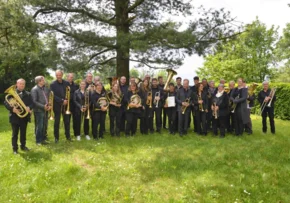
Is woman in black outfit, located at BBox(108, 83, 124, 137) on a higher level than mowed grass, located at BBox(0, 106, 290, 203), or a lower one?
higher

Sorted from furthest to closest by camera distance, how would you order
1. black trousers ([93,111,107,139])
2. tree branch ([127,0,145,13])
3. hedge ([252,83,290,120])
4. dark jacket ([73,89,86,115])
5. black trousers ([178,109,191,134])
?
hedge ([252,83,290,120]) → tree branch ([127,0,145,13]) → black trousers ([178,109,191,134]) → black trousers ([93,111,107,139]) → dark jacket ([73,89,86,115])

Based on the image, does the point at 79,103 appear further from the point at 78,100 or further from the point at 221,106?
the point at 221,106

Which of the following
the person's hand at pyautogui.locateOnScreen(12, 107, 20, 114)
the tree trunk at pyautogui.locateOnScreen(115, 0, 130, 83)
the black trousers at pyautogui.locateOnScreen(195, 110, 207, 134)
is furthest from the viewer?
the tree trunk at pyautogui.locateOnScreen(115, 0, 130, 83)

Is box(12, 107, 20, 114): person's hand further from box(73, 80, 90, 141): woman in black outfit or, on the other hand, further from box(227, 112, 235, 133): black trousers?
box(227, 112, 235, 133): black trousers

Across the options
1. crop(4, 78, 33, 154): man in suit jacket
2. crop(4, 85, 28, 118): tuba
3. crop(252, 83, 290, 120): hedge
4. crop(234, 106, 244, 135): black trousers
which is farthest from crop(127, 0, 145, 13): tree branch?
crop(252, 83, 290, 120): hedge

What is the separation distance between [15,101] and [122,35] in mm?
4400

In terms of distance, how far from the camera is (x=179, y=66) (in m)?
10.8

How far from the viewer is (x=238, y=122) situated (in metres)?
8.95

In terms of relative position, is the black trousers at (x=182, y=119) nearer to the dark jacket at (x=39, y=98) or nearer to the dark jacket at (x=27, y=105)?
the dark jacket at (x=39, y=98)

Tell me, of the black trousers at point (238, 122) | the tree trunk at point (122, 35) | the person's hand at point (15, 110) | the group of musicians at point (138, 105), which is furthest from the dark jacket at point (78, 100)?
the black trousers at point (238, 122)

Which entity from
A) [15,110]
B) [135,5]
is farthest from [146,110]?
[135,5]

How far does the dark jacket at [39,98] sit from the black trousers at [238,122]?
6083mm

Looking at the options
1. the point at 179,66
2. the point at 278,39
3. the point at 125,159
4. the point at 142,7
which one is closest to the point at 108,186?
the point at 125,159

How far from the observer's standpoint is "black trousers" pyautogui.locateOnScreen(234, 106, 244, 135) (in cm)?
877
